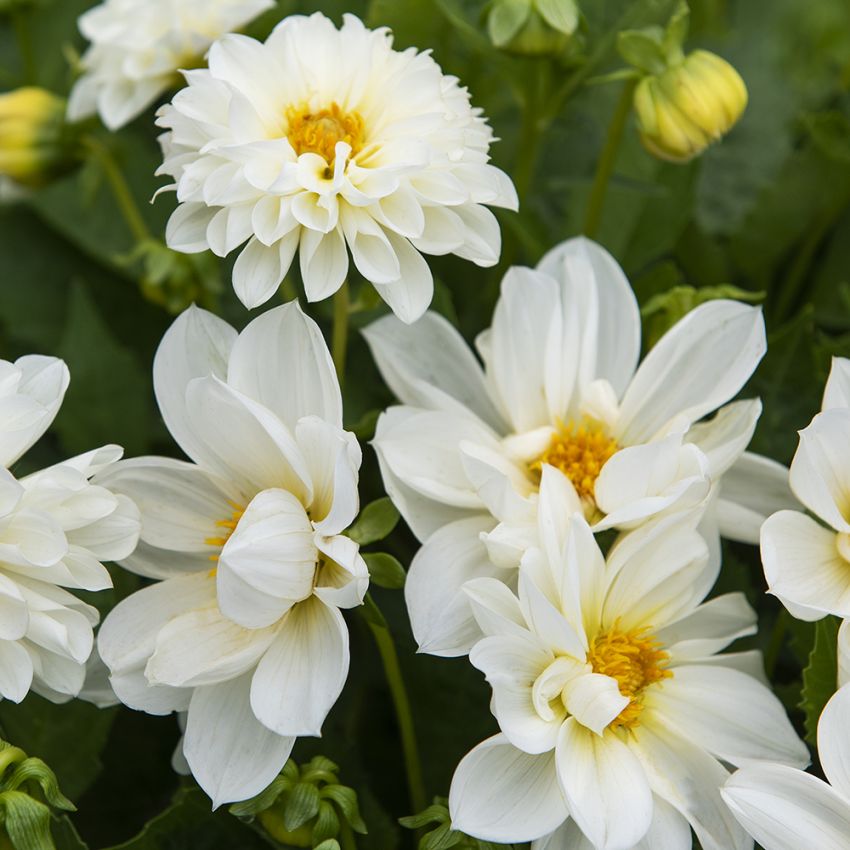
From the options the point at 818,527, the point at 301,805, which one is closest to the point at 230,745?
the point at 301,805

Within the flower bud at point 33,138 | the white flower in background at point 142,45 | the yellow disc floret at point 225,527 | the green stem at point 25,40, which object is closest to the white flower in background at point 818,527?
the yellow disc floret at point 225,527

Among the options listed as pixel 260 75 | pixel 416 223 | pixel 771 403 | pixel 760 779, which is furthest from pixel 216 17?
pixel 760 779

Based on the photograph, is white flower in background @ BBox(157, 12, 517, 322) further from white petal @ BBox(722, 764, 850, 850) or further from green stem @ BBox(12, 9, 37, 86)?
green stem @ BBox(12, 9, 37, 86)

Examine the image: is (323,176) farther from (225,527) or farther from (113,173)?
(113,173)

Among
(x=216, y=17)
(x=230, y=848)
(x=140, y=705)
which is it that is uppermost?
(x=216, y=17)

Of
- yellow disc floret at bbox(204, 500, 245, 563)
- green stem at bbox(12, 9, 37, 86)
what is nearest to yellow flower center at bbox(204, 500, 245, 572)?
yellow disc floret at bbox(204, 500, 245, 563)

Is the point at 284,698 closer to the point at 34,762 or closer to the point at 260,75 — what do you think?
the point at 34,762

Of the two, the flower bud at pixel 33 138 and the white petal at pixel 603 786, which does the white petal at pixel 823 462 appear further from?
the flower bud at pixel 33 138
